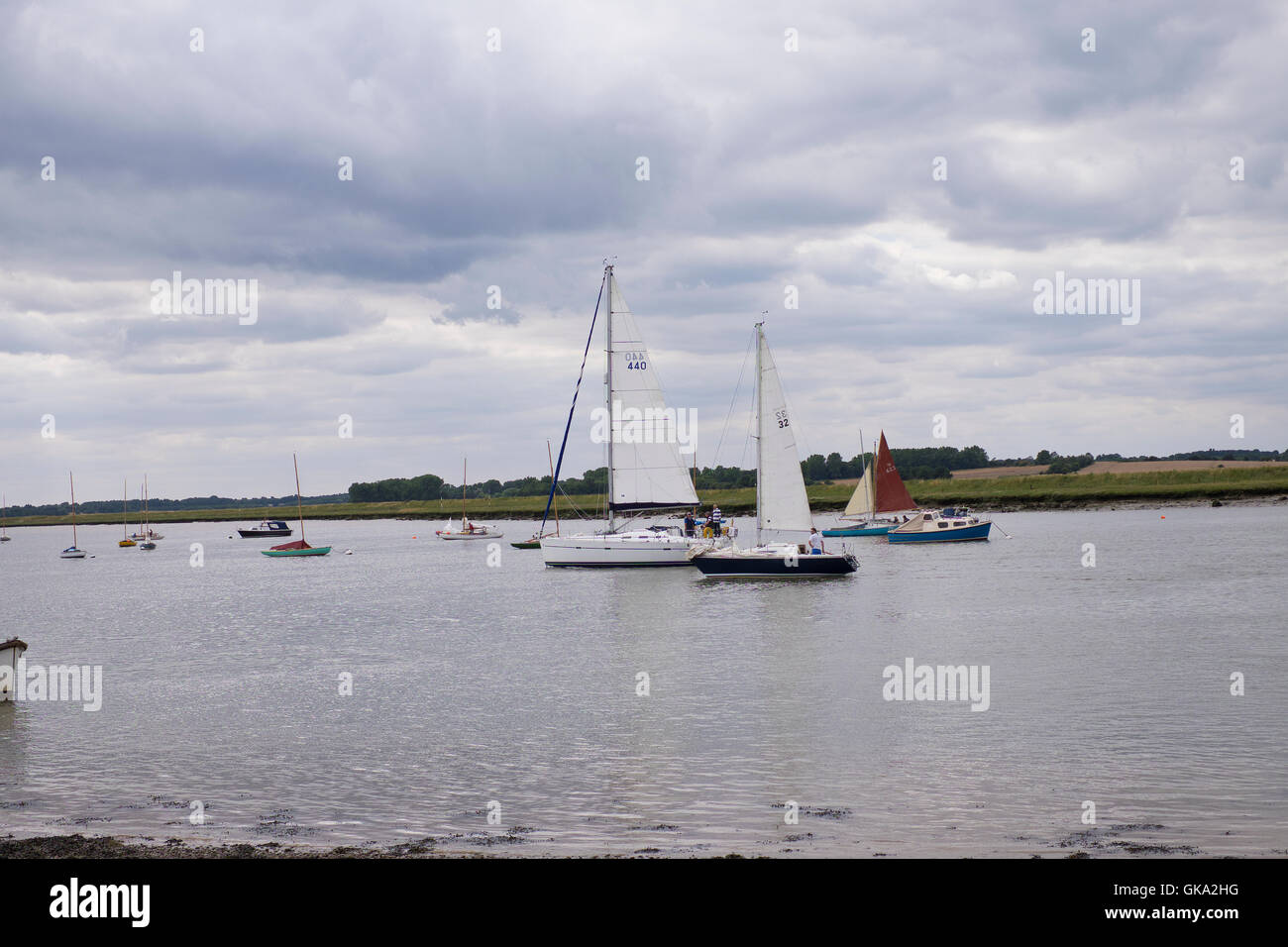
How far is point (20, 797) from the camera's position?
59.9ft

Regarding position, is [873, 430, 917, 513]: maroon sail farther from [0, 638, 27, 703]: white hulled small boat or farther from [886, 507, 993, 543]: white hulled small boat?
[0, 638, 27, 703]: white hulled small boat

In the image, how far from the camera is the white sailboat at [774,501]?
59188mm

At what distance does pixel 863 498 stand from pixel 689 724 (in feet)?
292

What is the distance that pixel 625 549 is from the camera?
6956cm

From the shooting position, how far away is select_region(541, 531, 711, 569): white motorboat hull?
226 ft

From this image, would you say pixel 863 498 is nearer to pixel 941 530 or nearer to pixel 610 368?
pixel 941 530

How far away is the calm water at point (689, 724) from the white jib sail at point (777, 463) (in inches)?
203

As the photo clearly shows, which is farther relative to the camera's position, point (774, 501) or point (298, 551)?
point (298, 551)
